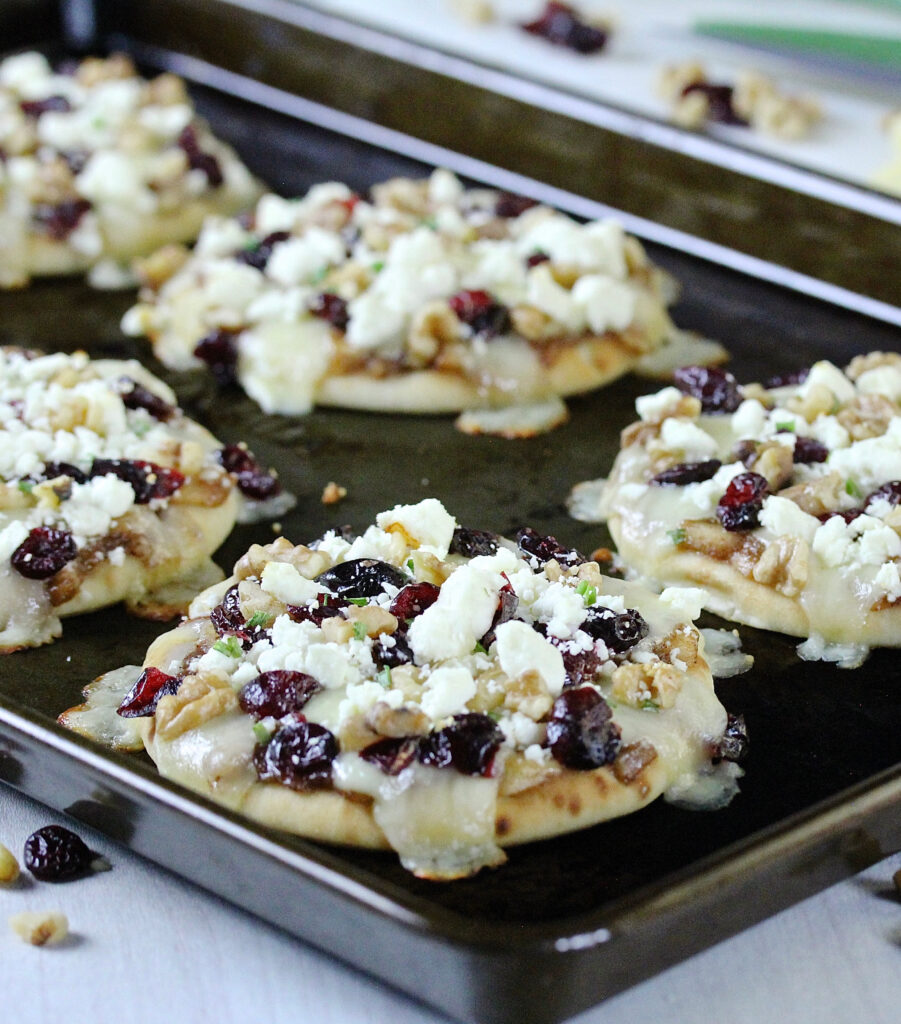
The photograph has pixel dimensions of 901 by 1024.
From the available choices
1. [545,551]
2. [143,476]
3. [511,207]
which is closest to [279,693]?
[545,551]

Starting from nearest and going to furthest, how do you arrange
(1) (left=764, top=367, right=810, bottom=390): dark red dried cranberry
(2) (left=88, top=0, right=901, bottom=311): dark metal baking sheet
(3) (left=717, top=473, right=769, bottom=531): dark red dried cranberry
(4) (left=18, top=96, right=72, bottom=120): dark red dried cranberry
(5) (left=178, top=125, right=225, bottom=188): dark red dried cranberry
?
(3) (left=717, top=473, right=769, bottom=531): dark red dried cranberry < (1) (left=764, top=367, right=810, bottom=390): dark red dried cranberry < (2) (left=88, top=0, right=901, bottom=311): dark metal baking sheet < (5) (left=178, top=125, right=225, bottom=188): dark red dried cranberry < (4) (left=18, top=96, right=72, bottom=120): dark red dried cranberry

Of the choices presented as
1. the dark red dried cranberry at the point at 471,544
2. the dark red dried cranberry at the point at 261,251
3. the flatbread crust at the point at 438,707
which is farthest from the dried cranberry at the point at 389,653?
the dark red dried cranberry at the point at 261,251

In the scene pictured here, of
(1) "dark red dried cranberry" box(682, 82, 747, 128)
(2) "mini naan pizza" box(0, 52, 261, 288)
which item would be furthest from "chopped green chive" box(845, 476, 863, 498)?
(2) "mini naan pizza" box(0, 52, 261, 288)

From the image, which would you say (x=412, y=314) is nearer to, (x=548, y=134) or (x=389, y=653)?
(x=548, y=134)

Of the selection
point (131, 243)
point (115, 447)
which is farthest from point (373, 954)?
point (131, 243)

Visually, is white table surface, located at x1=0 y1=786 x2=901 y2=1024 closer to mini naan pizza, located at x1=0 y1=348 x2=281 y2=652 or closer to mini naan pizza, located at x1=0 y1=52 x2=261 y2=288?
mini naan pizza, located at x1=0 y1=348 x2=281 y2=652

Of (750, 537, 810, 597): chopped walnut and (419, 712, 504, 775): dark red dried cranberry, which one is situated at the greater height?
(419, 712, 504, 775): dark red dried cranberry

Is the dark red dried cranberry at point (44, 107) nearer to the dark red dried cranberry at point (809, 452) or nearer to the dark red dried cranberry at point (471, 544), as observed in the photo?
the dark red dried cranberry at point (471, 544)
